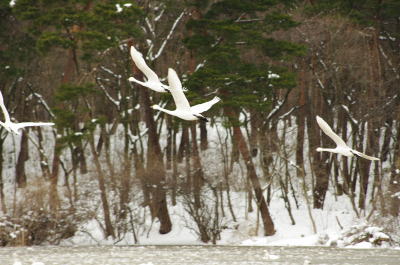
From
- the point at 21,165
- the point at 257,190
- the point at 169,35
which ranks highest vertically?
the point at 169,35

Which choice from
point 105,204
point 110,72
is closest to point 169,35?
point 110,72

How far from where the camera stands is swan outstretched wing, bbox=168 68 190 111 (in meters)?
11.3

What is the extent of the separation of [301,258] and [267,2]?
737 centimetres

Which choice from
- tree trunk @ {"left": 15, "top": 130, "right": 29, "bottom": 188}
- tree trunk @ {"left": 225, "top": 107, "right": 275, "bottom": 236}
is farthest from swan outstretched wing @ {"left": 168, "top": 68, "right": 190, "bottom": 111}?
tree trunk @ {"left": 15, "top": 130, "right": 29, "bottom": 188}

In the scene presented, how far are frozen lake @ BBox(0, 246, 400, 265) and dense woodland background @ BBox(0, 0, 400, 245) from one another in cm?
170

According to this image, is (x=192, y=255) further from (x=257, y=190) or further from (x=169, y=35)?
(x=169, y=35)

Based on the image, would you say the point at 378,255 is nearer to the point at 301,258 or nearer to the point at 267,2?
the point at 301,258

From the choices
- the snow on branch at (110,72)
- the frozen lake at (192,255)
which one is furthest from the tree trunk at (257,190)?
the snow on branch at (110,72)

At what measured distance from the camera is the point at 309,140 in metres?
27.4

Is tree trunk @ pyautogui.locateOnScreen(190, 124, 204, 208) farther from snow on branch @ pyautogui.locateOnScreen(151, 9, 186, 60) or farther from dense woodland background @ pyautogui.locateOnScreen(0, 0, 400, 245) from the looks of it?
snow on branch @ pyautogui.locateOnScreen(151, 9, 186, 60)

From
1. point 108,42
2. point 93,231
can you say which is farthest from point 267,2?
point 93,231

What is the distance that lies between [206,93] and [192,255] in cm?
470

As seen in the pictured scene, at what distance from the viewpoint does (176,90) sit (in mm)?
11719

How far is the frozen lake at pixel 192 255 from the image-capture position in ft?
61.4
